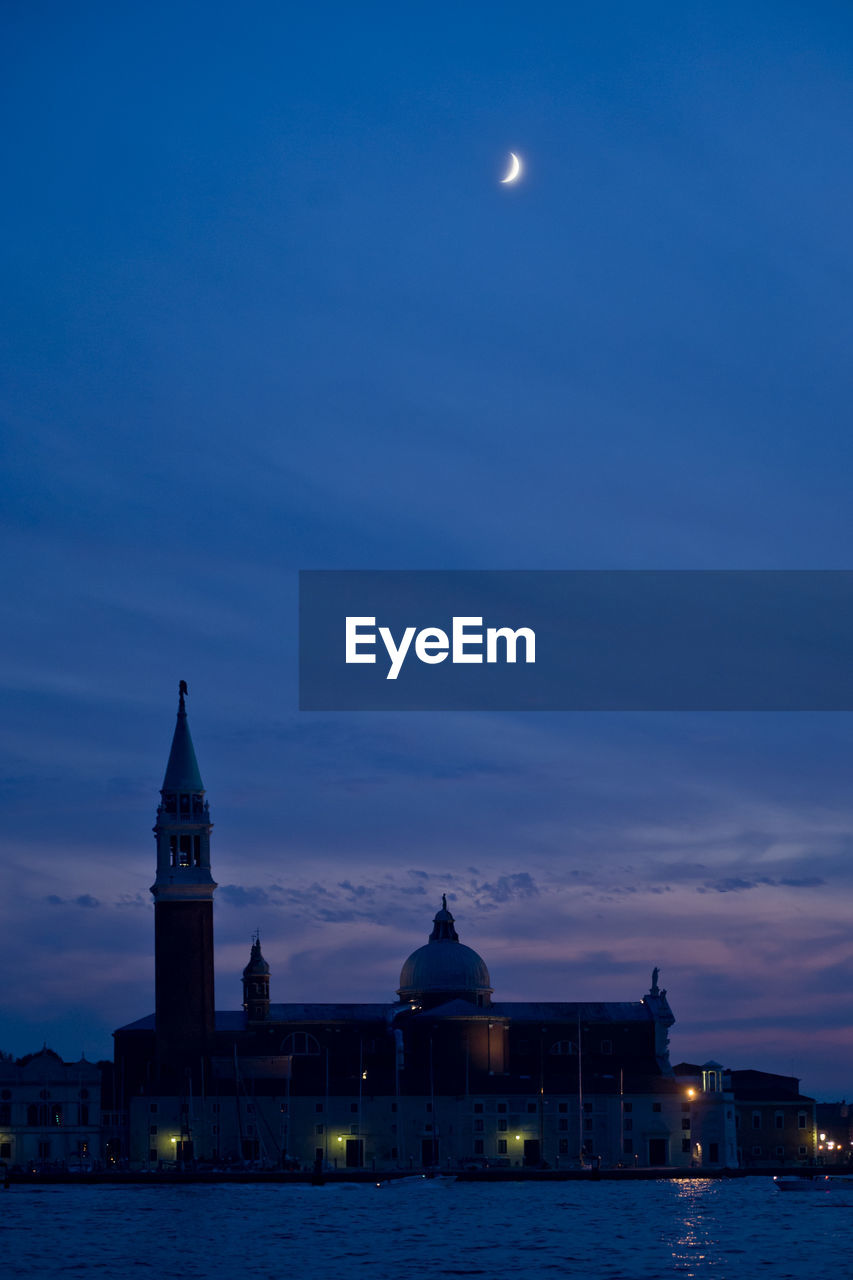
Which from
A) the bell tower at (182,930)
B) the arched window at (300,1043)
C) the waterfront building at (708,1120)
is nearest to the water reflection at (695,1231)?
the waterfront building at (708,1120)

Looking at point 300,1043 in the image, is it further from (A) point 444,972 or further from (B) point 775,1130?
(B) point 775,1130

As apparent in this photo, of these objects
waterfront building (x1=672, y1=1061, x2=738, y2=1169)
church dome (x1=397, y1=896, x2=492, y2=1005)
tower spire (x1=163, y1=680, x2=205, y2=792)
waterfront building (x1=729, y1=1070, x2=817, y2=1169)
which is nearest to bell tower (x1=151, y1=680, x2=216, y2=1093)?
tower spire (x1=163, y1=680, x2=205, y2=792)

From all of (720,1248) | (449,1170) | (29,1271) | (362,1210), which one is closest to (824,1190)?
(449,1170)

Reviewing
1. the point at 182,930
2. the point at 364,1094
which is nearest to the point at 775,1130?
the point at 364,1094

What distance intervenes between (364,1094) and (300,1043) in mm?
10801

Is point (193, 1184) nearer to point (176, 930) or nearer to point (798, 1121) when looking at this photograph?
point (176, 930)

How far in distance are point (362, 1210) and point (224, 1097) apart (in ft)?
92.4

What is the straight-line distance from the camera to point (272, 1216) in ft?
306

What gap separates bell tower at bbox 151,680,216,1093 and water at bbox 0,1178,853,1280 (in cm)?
1123

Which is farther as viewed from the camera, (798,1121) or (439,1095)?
(798,1121)

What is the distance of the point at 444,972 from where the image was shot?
13612 cm

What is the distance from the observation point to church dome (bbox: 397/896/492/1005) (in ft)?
445

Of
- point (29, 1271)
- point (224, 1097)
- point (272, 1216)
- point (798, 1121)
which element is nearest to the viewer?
point (29, 1271)

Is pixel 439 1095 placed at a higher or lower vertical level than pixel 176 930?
lower
